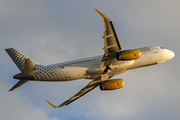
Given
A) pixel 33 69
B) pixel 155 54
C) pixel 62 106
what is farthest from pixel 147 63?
pixel 33 69

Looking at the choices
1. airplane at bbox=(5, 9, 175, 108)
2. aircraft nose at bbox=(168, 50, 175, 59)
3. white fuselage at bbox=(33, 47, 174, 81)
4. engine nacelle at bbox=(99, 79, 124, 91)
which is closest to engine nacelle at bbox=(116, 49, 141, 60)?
airplane at bbox=(5, 9, 175, 108)

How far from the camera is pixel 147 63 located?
4059 cm

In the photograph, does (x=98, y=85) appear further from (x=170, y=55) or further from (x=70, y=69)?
(x=170, y=55)

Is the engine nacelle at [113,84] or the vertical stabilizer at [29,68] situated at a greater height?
the vertical stabilizer at [29,68]

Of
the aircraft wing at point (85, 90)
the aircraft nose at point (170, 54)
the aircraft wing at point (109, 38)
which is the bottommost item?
the aircraft wing at point (85, 90)

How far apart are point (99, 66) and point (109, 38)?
22.0ft

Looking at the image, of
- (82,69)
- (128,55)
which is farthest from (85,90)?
(128,55)

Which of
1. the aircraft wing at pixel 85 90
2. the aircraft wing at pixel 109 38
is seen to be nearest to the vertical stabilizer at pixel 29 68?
the aircraft wing at pixel 85 90

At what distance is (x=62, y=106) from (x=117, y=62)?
11.8 metres

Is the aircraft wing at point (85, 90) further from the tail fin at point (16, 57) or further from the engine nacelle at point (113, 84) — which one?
the tail fin at point (16, 57)

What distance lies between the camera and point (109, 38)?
106ft

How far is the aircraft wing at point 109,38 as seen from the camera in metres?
30.5

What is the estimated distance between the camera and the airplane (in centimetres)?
3425

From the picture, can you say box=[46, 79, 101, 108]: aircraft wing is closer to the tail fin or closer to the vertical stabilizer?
the vertical stabilizer
